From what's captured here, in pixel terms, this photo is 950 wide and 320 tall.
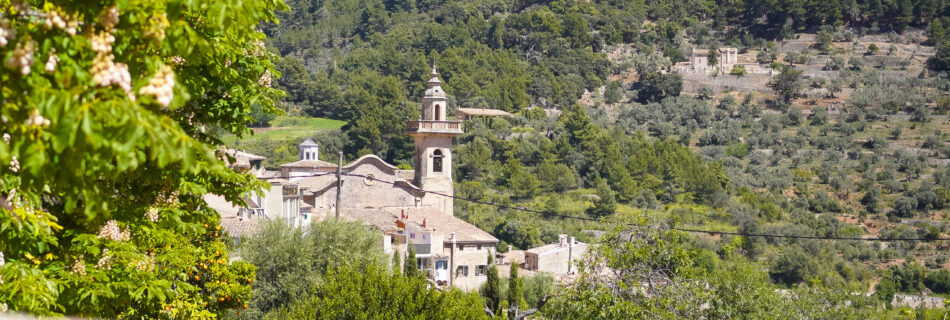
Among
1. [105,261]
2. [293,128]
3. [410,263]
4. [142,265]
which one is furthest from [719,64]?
[105,261]

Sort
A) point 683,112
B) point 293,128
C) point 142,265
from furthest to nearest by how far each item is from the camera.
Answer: point 683,112, point 293,128, point 142,265

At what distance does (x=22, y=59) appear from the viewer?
2715 mm

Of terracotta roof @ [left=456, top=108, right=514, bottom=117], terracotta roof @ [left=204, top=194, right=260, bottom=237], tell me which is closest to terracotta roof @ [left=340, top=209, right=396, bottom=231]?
terracotta roof @ [left=204, top=194, right=260, bottom=237]

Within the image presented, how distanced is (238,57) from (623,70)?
86010 millimetres

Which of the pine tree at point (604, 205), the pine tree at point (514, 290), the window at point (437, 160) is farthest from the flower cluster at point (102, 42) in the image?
the pine tree at point (604, 205)

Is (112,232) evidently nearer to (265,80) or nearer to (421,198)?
(265,80)

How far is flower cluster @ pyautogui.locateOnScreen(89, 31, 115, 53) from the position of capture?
9.33ft

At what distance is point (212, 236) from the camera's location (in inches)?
454

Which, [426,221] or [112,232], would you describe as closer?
[112,232]

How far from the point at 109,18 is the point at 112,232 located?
3.08 meters

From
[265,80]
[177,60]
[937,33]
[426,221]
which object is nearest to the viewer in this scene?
[177,60]

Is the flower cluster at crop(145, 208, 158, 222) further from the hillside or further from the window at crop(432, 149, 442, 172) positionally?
the window at crop(432, 149, 442, 172)

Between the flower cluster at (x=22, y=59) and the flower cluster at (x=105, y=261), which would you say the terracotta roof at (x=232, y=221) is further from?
the flower cluster at (x=22, y=59)

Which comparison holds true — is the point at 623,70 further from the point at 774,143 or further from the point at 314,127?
the point at 314,127
